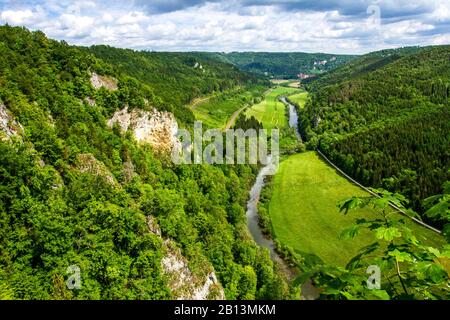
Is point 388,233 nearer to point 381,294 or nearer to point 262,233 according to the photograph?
point 381,294

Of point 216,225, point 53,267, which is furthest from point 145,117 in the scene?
point 53,267

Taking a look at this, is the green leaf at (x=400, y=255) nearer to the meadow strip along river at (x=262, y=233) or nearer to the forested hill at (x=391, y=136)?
the meadow strip along river at (x=262, y=233)

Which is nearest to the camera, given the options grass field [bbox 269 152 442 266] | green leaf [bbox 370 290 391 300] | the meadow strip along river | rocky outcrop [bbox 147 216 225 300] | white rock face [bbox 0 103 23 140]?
green leaf [bbox 370 290 391 300]

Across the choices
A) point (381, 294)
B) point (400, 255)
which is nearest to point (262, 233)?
point (400, 255)

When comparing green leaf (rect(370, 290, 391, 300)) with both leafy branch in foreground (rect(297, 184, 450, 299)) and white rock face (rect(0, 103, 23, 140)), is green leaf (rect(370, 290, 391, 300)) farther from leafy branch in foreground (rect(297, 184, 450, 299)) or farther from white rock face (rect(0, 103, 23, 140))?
white rock face (rect(0, 103, 23, 140))

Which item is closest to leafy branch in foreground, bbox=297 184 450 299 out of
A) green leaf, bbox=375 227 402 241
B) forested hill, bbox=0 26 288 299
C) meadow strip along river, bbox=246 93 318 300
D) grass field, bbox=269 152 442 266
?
green leaf, bbox=375 227 402 241
